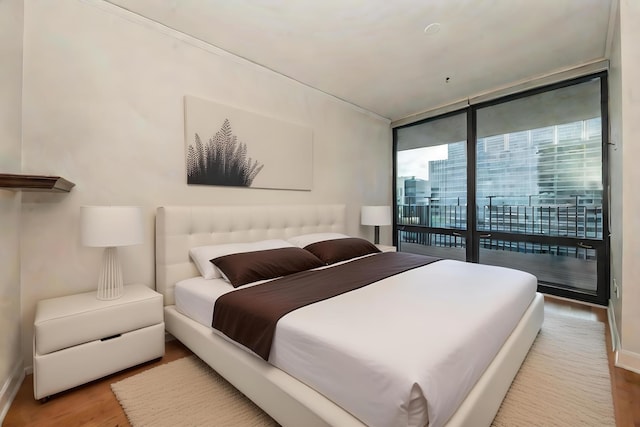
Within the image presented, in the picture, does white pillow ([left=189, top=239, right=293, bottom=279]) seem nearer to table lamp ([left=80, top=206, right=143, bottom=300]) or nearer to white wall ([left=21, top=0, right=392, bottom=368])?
white wall ([left=21, top=0, right=392, bottom=368])

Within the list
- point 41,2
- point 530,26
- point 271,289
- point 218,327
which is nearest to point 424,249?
point 530,26

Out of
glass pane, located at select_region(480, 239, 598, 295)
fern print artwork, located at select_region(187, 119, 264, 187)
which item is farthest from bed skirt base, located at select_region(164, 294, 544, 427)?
glass pane, located at select_region(480, 239, 598, 295)

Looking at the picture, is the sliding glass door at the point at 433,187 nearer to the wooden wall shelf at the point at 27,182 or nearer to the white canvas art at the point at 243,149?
the white canvas art at the point at 243,149

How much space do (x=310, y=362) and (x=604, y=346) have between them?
2453mm

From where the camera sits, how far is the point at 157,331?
6.43 feet

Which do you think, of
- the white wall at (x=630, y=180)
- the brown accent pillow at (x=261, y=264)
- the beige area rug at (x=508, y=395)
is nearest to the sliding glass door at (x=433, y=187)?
the white wall at (x=630, y=180)

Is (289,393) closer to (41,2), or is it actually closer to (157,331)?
(157,331)

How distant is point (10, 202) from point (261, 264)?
152 cm

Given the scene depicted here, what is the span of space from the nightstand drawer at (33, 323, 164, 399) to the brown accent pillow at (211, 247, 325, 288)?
59cm

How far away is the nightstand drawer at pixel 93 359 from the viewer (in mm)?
1538

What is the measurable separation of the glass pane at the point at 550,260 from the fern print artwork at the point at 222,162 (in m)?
3.25

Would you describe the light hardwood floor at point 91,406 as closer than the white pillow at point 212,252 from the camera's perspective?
Yes

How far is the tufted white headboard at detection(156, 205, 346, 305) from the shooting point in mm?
2273

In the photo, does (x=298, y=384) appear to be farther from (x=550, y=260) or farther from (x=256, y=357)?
(x=550, y=260)
